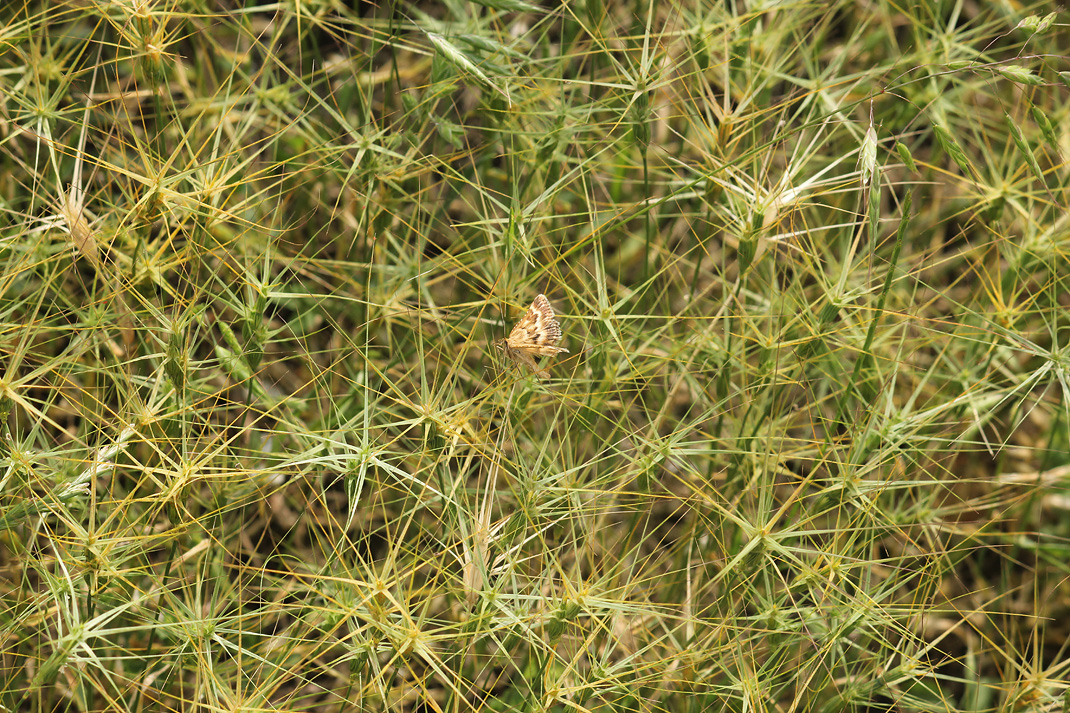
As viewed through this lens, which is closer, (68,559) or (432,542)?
(68,559)

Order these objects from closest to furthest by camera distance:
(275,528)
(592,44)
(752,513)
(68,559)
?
1. (68,559)
2. (752,513)
3. (592,44)
4. (275,528)

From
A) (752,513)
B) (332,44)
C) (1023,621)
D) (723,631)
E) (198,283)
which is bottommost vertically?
(1023,621)

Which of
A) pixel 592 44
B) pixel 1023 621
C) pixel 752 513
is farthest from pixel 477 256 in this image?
pixel 1023 621

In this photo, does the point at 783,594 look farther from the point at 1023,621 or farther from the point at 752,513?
the point at 1023,621
